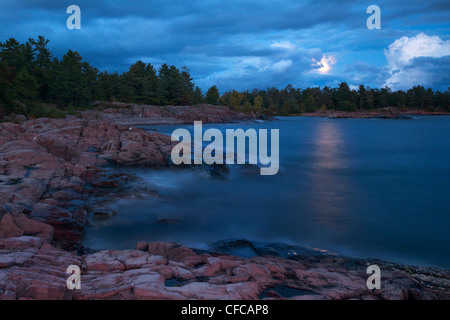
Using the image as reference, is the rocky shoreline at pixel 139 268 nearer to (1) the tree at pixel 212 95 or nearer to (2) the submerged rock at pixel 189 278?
(2) the submerged rock at pixel 189 278

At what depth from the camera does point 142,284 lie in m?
4.41

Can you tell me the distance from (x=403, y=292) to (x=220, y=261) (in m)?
2.88

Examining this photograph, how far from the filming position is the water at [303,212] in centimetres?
820

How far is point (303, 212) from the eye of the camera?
1084cm

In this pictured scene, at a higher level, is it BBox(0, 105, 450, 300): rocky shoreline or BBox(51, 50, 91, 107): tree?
BBox(51, 50, 91, 107): tree

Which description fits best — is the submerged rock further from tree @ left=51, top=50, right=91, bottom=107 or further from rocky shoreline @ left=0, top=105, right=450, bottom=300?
tree @ left=51, top=50, right=91, bottom=107

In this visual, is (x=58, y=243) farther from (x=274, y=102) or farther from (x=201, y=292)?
(x=274, y=102)

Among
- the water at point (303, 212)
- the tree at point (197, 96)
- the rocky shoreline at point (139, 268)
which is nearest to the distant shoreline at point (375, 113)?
the tree at point (197, 96)

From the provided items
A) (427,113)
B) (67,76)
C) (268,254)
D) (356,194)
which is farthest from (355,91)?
(268,254)

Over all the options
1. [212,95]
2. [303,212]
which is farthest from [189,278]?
[212,95]

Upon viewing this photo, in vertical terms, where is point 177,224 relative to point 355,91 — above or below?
below

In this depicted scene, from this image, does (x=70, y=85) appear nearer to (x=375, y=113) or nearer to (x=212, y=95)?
(x=212, y=95)

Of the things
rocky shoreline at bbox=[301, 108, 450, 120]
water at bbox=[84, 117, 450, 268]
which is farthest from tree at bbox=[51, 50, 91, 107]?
rocky shoreline at bbox=[301, 108, 450, 120]

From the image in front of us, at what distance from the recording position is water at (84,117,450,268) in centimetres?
820
